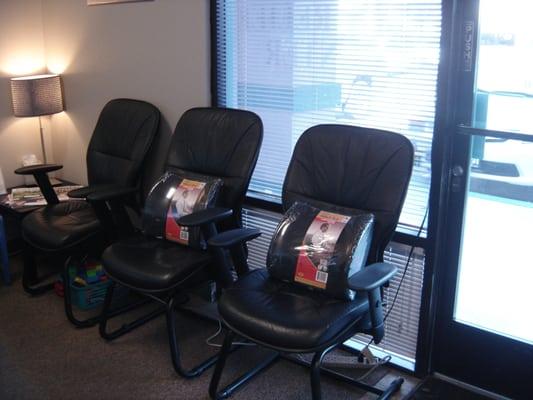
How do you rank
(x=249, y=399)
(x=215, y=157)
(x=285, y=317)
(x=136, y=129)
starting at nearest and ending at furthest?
(x=285, y=317) < (x=249, y=399) < (x=215, y=157) < (x=136, y=129)

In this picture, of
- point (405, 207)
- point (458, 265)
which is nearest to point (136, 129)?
point (405, 207)

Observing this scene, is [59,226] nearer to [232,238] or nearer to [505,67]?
[232,238]

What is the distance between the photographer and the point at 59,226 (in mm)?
3039

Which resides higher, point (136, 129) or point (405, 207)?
point (136, 129)

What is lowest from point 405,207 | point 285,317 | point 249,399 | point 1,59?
point 249,399

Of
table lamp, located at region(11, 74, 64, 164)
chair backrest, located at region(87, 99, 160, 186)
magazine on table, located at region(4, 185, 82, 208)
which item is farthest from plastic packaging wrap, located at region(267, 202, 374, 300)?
table lamp, located at region(11, 74, 64, 164)

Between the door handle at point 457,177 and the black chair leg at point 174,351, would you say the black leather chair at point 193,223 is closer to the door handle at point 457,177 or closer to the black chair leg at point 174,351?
the black chair leg at point 174,351

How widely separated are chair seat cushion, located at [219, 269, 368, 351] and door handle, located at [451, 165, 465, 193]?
0.56 m

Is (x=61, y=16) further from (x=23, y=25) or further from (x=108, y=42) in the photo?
(x=108, y=42)

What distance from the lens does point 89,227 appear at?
9.91 feet

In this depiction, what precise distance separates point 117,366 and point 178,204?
Answer: 2.47ft

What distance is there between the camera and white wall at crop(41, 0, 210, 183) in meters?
3.12

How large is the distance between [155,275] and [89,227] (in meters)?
0.71

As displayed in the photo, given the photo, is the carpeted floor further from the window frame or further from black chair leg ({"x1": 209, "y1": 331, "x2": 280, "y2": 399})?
the window frame
